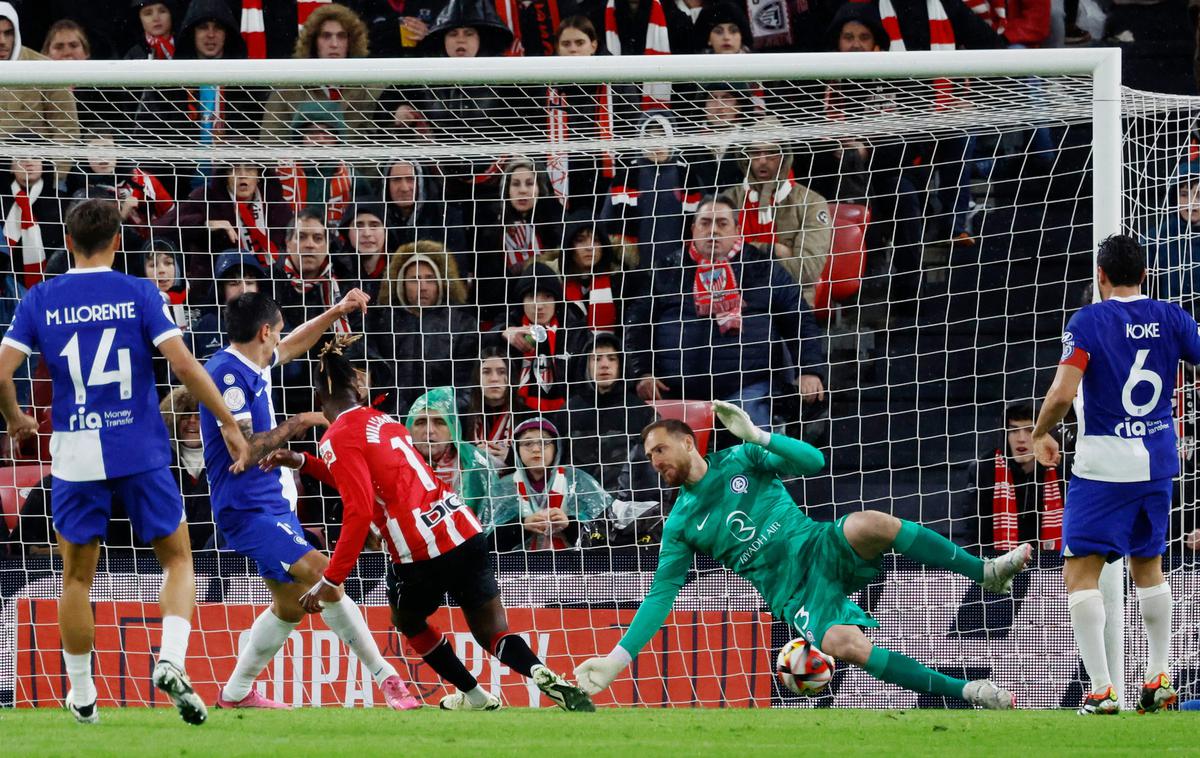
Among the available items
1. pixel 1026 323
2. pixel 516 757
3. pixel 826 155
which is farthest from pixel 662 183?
pixel 516 757

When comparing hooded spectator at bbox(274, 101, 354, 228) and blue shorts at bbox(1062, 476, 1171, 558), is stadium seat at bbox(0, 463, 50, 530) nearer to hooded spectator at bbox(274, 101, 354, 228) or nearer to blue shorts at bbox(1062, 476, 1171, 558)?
hooded spectator at bbox(274, 101, 354, 228)

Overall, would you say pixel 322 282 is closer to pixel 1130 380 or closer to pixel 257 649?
pixel 257 649

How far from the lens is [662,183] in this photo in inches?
403

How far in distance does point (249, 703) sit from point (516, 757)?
312cm

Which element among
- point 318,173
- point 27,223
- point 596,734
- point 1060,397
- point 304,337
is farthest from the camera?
point 318,173

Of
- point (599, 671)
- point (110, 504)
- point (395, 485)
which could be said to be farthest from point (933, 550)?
point (110, 504)

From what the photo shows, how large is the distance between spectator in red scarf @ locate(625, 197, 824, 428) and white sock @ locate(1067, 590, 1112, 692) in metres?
3.01

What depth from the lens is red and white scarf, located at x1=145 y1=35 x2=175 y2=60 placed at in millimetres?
11039

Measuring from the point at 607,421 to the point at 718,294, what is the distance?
109 centimetres

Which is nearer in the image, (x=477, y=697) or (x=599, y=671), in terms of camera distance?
(x=599, y=671)

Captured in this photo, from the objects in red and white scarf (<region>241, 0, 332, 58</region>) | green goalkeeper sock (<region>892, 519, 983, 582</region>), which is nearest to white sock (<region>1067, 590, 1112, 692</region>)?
green goalkeeper sock (<region>892, 519, 983, 582</region>)

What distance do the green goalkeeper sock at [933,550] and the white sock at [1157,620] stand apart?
70 centimetres

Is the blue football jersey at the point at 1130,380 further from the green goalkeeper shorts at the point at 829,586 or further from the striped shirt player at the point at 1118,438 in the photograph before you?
the green goalkeeper shorts at the point at 829,586

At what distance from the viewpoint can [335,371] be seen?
6.97 m
